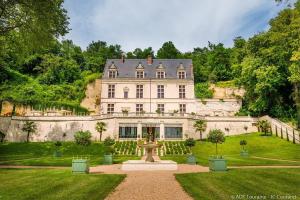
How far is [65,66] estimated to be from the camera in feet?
233

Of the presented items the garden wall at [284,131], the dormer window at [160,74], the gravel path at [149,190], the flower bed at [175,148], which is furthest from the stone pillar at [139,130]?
the gravel path at [149,190]

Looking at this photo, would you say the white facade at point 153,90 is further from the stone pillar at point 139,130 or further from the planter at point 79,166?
the planter at point 79,166

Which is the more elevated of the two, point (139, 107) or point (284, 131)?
point (139, 107)

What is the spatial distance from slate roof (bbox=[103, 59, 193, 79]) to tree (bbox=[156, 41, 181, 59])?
2331 centimetres

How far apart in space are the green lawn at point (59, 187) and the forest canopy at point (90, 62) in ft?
41.6

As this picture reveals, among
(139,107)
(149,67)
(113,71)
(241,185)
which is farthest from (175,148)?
(241,185)

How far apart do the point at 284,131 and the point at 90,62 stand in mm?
52845

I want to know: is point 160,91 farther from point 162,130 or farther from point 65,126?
point 65,126

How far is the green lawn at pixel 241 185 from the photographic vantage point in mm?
11758

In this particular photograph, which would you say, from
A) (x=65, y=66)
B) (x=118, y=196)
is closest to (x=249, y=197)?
(x=118, y=196)

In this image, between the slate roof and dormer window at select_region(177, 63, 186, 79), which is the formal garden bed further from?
dormer window at select_region(177, 63, 186, 79)

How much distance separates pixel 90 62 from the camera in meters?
80.2

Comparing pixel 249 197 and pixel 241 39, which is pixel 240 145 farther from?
pixel 241 39

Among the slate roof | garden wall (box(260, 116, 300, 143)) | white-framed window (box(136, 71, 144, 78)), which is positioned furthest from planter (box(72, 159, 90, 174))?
white-framed window (box(136, 71, 144, 78))
